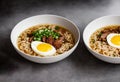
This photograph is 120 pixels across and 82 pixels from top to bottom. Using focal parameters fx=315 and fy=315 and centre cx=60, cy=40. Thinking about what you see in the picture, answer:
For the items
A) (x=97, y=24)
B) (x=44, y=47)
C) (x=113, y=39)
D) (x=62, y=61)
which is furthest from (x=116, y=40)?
(x=44, y=47)

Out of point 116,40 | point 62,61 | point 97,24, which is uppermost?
point 97,24

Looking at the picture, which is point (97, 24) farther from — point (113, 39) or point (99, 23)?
point (113, 39)

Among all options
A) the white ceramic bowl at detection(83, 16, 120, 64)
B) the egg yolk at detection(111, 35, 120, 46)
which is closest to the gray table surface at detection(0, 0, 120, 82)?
the white ceramic bowl at detection(83, 16, 120, 64)

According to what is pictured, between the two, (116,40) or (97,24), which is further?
(97,24)

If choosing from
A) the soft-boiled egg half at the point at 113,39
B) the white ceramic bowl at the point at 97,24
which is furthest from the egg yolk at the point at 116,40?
the white ceramic bowl at the point at 97,24

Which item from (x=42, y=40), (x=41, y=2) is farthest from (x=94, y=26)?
(x=41, y=2)

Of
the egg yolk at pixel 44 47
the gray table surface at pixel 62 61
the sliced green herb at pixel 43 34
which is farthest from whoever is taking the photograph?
the sliced green herb at pixel 43 34

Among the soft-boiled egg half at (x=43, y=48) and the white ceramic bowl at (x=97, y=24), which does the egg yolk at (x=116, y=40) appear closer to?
the white ceramic bowl at (x=97, y=24)
